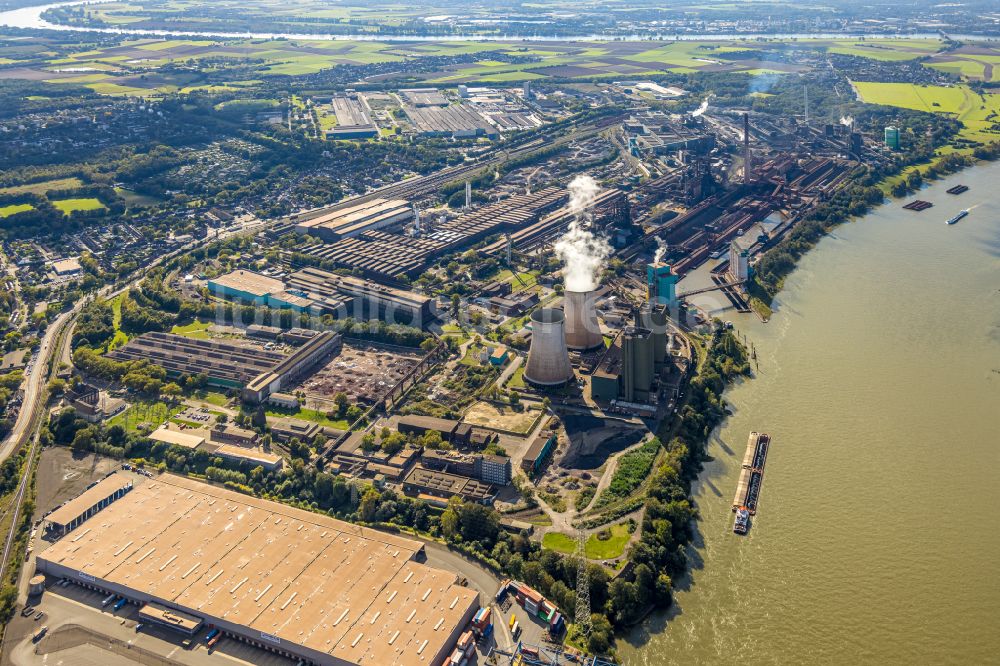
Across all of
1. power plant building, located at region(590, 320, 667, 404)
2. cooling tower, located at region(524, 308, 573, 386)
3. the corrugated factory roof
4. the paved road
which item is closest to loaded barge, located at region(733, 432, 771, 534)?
power plant building, located at region(590, 320, 667, 404)

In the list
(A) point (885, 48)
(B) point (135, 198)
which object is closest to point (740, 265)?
(B) point (135, 198)

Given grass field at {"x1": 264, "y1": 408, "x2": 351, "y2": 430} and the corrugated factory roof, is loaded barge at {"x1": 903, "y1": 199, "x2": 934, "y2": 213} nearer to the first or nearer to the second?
grass field at {"x1": 264, "y1": 408, "x2": 351, "y2": 430}

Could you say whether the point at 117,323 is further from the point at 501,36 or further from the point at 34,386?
the point at 501,36

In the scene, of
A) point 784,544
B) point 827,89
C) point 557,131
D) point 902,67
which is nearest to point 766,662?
point 784,544

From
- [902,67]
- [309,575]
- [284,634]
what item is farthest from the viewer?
[902,67]

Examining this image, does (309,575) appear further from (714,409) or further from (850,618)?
(714,409)

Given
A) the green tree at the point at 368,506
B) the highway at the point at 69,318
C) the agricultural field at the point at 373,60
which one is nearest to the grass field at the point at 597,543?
the green tree at the point at 368,506

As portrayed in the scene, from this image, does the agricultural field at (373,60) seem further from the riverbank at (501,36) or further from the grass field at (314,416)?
the grass field at (314,416)
